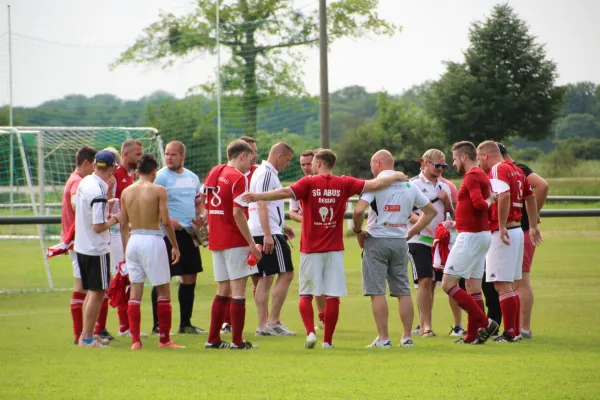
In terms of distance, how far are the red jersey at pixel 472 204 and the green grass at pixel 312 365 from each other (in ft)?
4.16

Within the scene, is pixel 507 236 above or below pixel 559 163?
below

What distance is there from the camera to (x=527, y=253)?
10.7 m

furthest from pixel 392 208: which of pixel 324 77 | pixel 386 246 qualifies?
pixel 324 77

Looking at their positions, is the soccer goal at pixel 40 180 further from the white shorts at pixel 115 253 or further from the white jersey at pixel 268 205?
the white jersey at pixel 268 205

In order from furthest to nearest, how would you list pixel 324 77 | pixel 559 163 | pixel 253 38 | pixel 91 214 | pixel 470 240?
pixel 559 163 < pixel 253 38 < pixel 324 77 < pixel 470 240 < pixel 91 214

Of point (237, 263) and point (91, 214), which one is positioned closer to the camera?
point (237, 263)

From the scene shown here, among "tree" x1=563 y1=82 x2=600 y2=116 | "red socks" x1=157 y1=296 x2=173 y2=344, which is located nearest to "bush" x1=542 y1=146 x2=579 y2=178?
"tree" x1=563 y1=82 x2=600 y2=116

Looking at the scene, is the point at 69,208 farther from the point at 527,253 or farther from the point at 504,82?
the point at 504,82

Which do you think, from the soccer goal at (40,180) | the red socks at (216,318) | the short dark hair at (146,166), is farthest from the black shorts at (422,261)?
the soccer goal at (40,180)

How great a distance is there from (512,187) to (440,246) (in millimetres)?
1210

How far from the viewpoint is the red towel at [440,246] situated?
10.7m

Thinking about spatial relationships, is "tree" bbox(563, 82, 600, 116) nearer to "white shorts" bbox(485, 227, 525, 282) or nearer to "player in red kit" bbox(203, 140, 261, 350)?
"white shorts" bbox(485, 227, 525, 282)

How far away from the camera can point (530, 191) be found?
34.1 feet

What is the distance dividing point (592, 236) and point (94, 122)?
15.8 m
